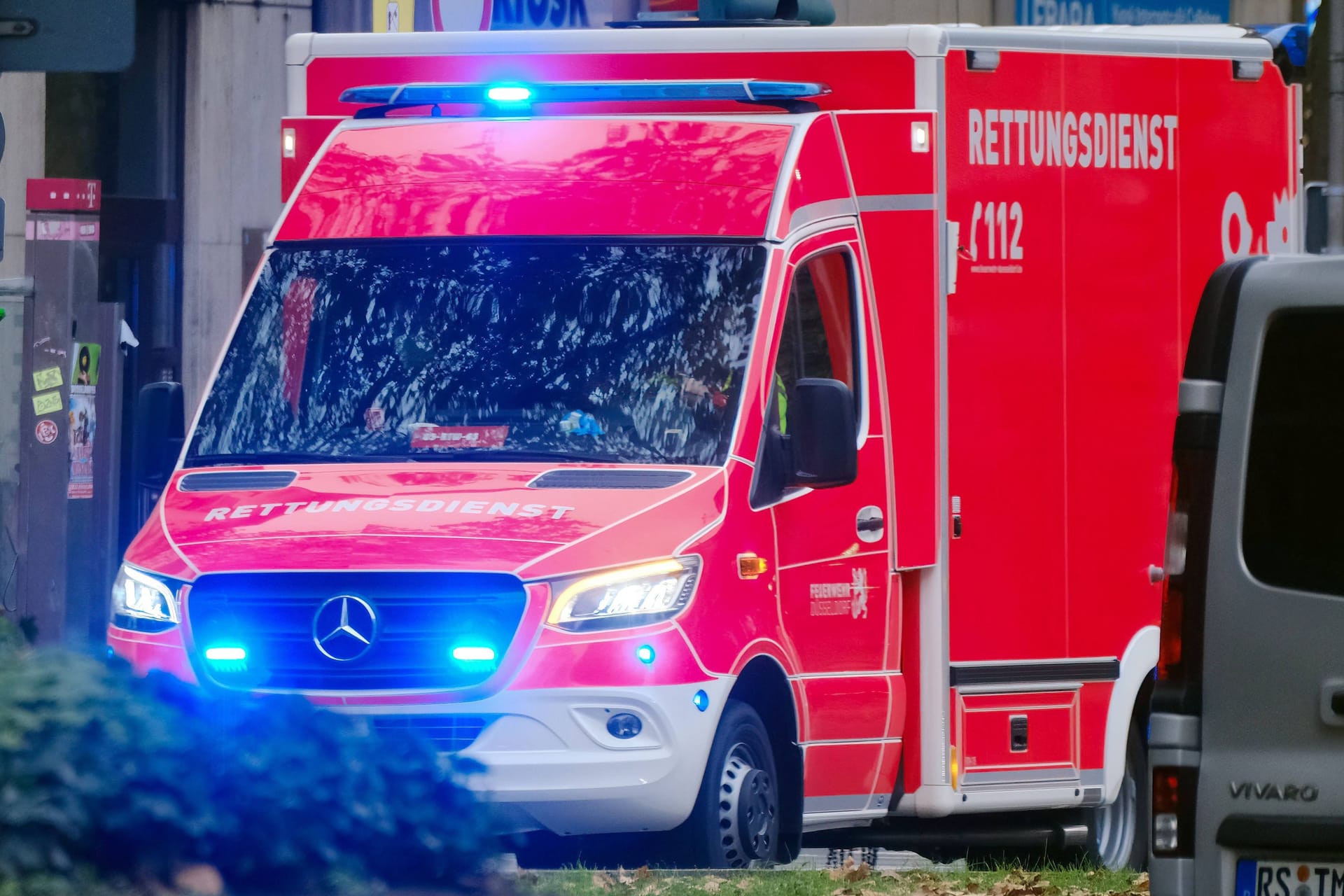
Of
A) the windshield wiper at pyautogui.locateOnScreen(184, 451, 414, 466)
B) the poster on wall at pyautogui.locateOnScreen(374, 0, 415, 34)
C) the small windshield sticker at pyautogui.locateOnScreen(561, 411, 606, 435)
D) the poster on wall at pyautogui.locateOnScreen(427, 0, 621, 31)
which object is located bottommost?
the windshield wiper at pyautogui.locateOnScreen(184, 451, 414, 466)

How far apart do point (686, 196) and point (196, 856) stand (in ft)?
14.4

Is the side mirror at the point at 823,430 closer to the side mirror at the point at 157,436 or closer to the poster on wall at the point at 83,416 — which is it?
the side mirror at the point at 157,436

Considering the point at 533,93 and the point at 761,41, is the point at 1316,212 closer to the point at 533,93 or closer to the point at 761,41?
the point at 761,41

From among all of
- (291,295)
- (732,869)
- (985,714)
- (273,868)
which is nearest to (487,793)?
(273,868)

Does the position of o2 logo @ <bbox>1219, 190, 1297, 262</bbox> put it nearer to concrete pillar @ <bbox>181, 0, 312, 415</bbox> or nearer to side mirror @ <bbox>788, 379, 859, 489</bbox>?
side mirror @ <bbox>788, 379, 859, 489</bbox>

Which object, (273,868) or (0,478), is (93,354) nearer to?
(0,478)

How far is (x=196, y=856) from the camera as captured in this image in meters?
4.41

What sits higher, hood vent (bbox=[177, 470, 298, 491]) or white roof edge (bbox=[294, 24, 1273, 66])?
white roof edge (bbox=[294, 24, 1273, 66])

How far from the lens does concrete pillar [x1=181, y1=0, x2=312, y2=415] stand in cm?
1922

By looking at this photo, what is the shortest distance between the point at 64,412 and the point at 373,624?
7.66 metres

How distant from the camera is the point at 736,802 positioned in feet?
25.3

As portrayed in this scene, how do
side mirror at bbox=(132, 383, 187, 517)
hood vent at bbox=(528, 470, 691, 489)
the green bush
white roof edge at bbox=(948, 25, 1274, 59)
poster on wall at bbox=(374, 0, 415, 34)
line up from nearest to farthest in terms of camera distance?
the green bush
hood vent at bbox=(528, 470, 691, 489)
side mirror at bbox=(132, 383, 187, 517)
white roof edge at bbox=(948, 25, 1274, 59)
poster on wall at bbox=(374, 0, 415, 34)

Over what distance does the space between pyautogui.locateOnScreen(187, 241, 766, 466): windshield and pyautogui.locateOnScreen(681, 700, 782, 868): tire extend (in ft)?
2.77

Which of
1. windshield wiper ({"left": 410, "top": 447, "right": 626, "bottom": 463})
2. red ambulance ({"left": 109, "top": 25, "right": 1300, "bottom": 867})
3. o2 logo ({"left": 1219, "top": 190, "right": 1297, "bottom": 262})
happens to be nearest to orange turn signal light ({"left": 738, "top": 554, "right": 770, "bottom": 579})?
red ambulance ({"left": 109, "top": 25, "right": 1300, "bottom": 867})
